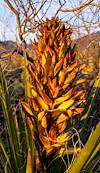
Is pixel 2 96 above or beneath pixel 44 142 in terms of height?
above

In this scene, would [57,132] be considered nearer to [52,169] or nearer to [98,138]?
[52,169]

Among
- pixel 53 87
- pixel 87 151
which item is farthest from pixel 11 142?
pixel 87 151

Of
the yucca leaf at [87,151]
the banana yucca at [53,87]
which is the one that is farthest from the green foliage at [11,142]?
the yucca leaf at [87,151]

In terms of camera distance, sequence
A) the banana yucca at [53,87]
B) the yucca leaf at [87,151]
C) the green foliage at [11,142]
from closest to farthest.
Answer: the yucca leaf at [87,151]
the banana yucca at [53,87]
the green foliage at [11,142]

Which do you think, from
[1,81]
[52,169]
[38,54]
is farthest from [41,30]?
[52,169]

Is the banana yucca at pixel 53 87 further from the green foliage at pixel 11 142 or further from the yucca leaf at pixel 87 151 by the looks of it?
the yucca leaf at pixel 87 151

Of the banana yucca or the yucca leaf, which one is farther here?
the banana yucca

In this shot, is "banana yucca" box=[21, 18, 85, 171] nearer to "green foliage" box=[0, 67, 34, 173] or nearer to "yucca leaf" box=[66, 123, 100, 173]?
"green foliage" box=[0, 67, 34, 173]

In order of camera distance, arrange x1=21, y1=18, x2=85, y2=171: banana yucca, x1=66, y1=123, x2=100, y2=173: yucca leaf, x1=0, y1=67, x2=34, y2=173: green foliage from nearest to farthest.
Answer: x1=66, y1=123, x2=100, y2=173: yucca leaf
x1=21, y1=18, x2=85, y2=171: banana yucca
x1=0, y1=67, x2=34, y2=173: green foliage

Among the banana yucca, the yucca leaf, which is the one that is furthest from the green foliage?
the yucca leaf
